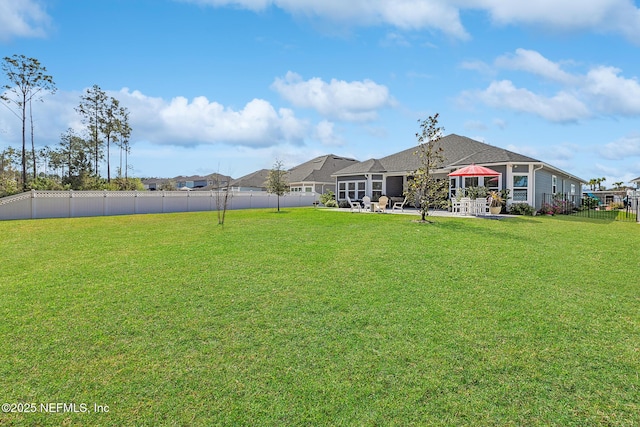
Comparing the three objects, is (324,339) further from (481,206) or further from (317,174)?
(317,174)

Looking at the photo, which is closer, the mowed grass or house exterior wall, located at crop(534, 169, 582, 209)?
the mowed grass

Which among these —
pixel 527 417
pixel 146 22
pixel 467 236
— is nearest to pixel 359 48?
pixel 146 22

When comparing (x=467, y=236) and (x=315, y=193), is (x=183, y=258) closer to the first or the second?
(x=467, y=236)

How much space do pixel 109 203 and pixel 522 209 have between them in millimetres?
25574

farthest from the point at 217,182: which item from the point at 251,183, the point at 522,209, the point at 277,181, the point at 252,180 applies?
the point at 252,180

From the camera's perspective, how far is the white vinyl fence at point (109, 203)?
60.0 feet

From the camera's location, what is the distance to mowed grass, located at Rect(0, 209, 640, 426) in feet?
8.48

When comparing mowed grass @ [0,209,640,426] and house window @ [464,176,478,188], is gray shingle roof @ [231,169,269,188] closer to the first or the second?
house window @ [464,176,478,188]

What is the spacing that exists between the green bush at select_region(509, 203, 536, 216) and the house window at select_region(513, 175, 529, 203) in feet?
1.30

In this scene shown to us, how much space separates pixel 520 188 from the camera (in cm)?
1762

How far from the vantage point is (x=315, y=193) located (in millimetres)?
34219

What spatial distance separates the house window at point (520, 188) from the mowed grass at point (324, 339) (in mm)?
11620

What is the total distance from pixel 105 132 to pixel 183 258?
3408 cm

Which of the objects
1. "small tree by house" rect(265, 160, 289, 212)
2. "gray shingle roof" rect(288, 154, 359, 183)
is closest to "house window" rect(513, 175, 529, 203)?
"small tree by house" rect(265, 160, 289, 212)
